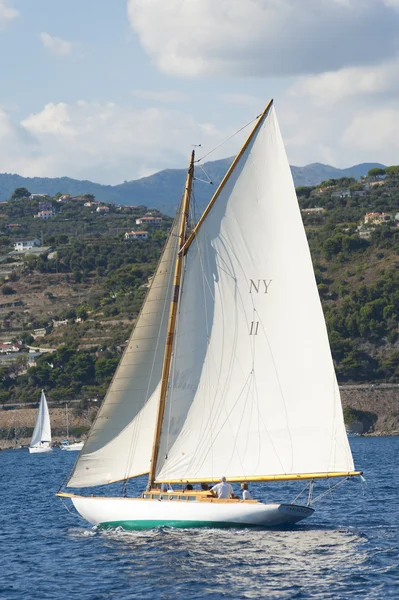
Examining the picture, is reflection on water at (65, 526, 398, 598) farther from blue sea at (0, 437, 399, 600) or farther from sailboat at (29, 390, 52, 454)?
sailboat at (29, 390, 52, 454)

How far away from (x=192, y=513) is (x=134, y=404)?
460cm

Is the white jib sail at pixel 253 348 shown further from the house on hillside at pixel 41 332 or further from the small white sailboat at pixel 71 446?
the house on hillside at pixel 41 332

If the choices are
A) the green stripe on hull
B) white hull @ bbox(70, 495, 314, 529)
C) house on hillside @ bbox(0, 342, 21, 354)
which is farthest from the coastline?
white hull @ bbox(70, 495, 314, 529)

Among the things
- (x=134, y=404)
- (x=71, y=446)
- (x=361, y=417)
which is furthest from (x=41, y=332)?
(x=134, y=404)

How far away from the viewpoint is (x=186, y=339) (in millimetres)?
41469

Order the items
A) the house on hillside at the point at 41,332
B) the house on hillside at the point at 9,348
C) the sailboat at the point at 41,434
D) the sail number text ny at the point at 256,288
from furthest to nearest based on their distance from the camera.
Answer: the house on hillside at the point at 41,332 → the house on hillside at the point at 9,348 → the sailboat at the point at 41,434 → the sail number text ny at the point at 256,288

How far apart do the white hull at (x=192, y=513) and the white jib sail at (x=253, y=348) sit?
1.41 meters

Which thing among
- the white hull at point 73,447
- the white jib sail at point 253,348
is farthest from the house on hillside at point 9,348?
the white jib sail at point 253,348

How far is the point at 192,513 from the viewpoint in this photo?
129 feet

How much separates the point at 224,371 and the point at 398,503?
1657cm

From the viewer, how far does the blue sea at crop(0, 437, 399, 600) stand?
32.6m

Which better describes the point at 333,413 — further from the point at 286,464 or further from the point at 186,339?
the point at 186,339

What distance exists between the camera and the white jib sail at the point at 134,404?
4131cm

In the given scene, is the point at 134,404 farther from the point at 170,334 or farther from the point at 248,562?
the point at 248,562
